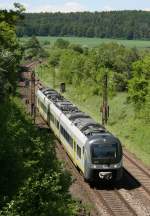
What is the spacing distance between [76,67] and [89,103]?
2629cm

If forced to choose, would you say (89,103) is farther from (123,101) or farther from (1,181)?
(1,181)

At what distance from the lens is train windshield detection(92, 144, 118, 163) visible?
96.0 ft

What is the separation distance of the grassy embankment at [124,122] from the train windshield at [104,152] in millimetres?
9638

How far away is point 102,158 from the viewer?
29.2 metres

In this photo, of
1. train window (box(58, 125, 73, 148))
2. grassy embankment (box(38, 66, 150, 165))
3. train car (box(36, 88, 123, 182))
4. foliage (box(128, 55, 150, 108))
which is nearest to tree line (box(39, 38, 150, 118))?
foliage (box(128, 55, 150, 108))

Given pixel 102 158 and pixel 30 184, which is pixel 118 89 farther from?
pixel 30 184

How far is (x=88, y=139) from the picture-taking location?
1164 inches

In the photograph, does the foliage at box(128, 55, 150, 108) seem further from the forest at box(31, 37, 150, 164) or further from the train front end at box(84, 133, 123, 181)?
the train front end at box(84, 133, 123, 181)

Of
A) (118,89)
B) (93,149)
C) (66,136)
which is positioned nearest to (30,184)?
(93,149)

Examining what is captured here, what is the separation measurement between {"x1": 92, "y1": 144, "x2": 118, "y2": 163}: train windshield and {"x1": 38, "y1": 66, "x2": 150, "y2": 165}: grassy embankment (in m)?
9.64

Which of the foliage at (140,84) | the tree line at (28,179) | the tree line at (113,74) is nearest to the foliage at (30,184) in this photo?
the tree line at (28,179)

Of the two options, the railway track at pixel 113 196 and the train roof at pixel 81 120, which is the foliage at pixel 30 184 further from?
the train roof at pixel 81 120

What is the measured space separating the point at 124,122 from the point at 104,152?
27210mm

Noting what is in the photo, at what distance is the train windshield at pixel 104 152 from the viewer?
29.2 meters
